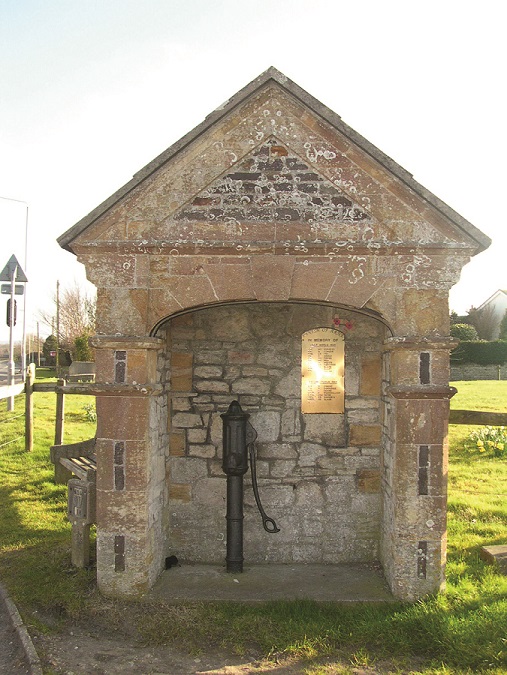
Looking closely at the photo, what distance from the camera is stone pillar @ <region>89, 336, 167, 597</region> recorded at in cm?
553

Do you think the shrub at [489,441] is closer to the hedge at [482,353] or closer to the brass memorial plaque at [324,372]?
the brass memorial plaque at [324,372]

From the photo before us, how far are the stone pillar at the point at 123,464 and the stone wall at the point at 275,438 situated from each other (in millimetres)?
1014

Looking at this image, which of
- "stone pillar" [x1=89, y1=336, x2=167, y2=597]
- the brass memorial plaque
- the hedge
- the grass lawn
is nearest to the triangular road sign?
the grass lawn

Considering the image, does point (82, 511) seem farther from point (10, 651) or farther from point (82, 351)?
point (82, 351)

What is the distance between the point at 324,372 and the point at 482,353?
2356cm

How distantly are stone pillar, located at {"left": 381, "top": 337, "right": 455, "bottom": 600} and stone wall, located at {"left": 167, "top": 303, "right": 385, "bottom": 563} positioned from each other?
102 cm

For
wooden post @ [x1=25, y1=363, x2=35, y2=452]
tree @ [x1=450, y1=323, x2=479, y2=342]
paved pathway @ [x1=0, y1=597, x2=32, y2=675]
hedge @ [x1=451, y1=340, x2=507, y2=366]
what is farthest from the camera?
tree @ [x1=450, y1=323, x2=479, y2=342]

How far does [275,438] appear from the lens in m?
6.60

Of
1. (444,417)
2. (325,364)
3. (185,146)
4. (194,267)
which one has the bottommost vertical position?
(444,417)

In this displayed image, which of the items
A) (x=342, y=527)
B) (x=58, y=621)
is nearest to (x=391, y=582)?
(x=342, y=527)

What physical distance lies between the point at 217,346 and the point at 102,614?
9.62 ft

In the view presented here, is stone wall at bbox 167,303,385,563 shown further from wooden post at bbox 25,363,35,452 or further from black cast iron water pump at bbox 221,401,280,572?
wooden post at bbox 25,363,35,452

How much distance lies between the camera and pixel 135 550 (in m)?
5.53

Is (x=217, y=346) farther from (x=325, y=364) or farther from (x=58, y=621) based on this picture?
(x=58, y=621)
